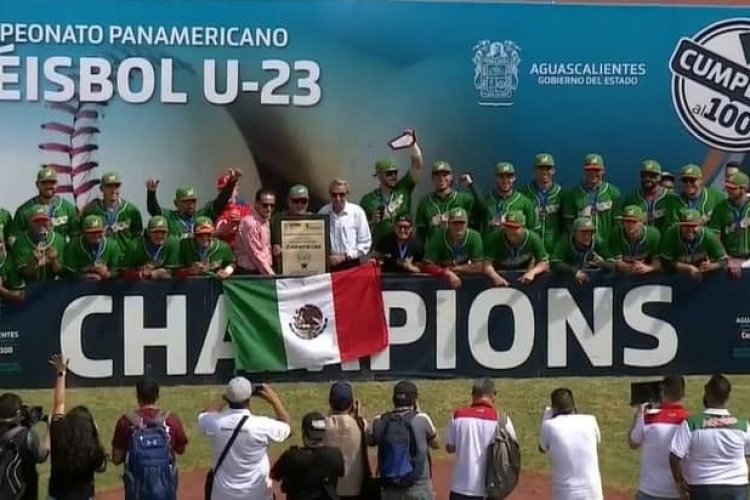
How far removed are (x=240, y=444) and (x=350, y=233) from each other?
5.15m

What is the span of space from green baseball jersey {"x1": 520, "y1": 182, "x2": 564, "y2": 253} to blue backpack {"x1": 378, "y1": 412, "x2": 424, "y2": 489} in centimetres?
560

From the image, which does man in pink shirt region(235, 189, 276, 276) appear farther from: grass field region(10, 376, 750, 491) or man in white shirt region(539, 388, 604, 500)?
man in white shirt region(539, 388, 604, 500)

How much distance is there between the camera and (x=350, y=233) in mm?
14250

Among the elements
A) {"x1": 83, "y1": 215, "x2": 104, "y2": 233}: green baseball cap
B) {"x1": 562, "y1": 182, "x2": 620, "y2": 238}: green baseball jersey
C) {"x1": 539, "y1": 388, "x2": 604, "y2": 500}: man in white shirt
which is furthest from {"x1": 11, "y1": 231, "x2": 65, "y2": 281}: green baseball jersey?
{"x1": 539, "y1": 388, "x2": 604, "y2": 500}: man in white shirt

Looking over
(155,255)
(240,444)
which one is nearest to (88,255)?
(155,255)

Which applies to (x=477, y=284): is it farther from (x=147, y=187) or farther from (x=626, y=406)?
(x=147, y=187)

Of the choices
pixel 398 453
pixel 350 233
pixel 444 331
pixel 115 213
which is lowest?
pixel 398 453

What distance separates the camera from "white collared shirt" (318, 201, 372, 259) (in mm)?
14156

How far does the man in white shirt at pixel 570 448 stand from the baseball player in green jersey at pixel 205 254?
4.48 m

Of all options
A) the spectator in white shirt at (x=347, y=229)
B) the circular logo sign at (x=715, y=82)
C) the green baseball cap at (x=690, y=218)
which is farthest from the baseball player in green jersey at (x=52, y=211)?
the circular logo sign at (x=715, y=82)

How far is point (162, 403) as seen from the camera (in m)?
13.3

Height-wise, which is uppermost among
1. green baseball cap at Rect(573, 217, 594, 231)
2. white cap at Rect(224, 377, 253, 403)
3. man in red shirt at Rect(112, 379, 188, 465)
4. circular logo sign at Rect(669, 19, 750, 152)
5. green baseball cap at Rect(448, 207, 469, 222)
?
circular logo sign at Rect(669, 19, 750, 152)

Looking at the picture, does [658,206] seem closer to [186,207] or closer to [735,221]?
[735,221]

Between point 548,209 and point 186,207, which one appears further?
point 548,209
